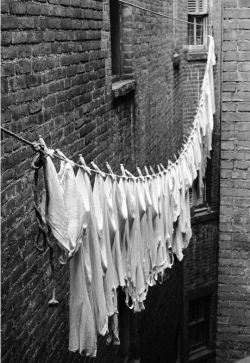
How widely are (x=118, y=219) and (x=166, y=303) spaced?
9.30 metres

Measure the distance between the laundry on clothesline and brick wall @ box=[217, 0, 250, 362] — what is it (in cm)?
54

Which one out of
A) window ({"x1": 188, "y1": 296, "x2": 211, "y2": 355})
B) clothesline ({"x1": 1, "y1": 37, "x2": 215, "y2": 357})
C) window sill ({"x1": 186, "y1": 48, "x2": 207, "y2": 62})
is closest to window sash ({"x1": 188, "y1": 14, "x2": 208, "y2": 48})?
window sill ({"x1": 186, "y1": 48, "x2": 207, "y2": 62})

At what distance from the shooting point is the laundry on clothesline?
433 centimetres

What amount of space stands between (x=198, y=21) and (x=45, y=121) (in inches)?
514

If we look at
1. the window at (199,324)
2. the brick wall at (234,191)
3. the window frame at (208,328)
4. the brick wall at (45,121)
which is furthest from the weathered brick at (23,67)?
the window at (199,324)

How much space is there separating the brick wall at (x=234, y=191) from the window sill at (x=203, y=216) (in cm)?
979

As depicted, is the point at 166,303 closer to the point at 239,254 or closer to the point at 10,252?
the point at 239,254

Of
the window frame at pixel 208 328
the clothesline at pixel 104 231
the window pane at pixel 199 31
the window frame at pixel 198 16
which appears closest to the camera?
the clothesline at pixel 104 231

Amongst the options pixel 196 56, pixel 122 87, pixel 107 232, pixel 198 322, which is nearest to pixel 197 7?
pixel 196 56

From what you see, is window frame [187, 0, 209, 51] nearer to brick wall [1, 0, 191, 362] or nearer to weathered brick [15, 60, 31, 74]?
brick wall [1, 0, 191, 362]

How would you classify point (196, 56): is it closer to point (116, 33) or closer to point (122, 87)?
point (116, 33)

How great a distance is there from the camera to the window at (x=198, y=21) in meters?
17.9

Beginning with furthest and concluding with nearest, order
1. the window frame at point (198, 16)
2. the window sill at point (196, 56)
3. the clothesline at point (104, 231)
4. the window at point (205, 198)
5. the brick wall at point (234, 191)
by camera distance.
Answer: the window frame at point (198, 16)
the window at point (205, 198)
the window sill at point (196, 56)
the brick wall at point (234, 191)
the clothesline at point (104, 231)

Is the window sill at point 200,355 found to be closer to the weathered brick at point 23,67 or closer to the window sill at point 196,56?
the window sill at point 196,56
